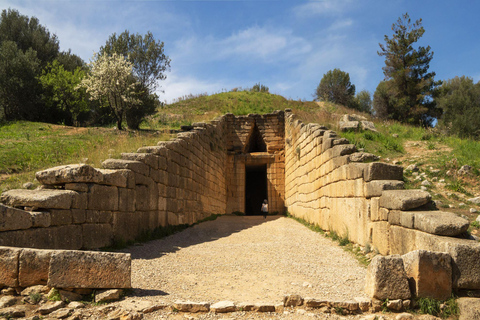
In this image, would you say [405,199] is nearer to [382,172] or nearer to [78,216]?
[382,172]

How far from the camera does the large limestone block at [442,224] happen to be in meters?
4.49

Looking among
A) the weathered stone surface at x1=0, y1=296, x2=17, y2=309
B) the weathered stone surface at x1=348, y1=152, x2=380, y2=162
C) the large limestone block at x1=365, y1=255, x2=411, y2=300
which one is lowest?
the weathered stone surface at x1=0, y1=296, x2=17, y2=309

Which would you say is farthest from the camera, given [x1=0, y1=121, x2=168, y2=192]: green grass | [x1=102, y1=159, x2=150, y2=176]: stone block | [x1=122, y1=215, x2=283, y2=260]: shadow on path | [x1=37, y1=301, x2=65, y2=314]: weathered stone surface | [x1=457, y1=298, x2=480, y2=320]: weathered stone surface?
[x1=0, y1=121, x2=168, y2=192]: green grass

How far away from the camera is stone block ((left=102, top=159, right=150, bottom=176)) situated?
7.38 metres

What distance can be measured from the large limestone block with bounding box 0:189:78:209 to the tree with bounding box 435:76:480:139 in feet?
65.5

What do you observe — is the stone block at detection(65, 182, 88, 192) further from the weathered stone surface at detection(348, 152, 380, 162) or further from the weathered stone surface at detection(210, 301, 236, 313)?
the weathered stone surface at detection(348, 152, 380, 162)

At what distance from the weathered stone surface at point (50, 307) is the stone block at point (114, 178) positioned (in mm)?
3225

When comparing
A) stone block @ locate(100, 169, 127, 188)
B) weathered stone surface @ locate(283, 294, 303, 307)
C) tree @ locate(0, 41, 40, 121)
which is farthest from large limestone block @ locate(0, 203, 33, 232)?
tree @ locate(0, 41, 40, 121)

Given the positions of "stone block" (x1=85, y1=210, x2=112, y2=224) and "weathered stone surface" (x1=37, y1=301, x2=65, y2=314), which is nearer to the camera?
"weathered stone surface" (x1=37, y1=301, x2=65, y2=314)

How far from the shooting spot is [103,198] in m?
6.69

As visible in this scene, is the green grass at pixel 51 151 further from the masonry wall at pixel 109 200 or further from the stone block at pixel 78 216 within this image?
the stone block at pixel 78 216

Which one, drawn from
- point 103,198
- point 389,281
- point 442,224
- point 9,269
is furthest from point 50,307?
point 442,224

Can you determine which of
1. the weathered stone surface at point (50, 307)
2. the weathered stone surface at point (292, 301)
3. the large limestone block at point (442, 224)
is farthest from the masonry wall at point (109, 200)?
the large limestone block at point (442, 224)

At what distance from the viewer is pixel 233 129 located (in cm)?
1850
